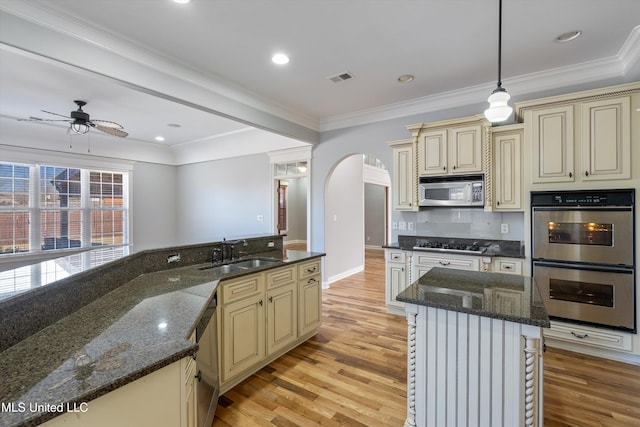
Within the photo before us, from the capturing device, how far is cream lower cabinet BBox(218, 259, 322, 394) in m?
2.21

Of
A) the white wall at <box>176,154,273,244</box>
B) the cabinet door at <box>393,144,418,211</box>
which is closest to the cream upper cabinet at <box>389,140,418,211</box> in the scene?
the cabinet door at <box>393,144,418,211</box>

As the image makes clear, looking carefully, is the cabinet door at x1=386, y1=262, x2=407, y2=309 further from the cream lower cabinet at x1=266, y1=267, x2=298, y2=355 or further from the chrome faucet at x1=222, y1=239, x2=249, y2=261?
the chrome faucet at x1=222, y1=239, x2=249, y2=261

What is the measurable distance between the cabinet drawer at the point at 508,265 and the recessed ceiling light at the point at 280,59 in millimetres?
3072

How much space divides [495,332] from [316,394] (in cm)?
144

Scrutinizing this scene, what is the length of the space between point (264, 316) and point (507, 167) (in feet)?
10.1

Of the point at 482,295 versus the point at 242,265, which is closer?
the point at 482,295

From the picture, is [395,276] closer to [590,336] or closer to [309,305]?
[309,305]

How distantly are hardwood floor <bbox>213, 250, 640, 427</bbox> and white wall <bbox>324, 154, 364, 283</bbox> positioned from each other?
7.23 ft

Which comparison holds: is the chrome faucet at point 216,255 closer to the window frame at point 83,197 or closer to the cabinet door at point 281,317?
the cabinet door at point 281,317

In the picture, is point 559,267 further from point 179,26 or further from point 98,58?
point 98,58

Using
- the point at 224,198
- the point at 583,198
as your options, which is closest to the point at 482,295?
the point at 583,198

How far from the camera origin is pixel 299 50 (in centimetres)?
280

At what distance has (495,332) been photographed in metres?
1.49

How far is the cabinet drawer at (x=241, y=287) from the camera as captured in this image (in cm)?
218
